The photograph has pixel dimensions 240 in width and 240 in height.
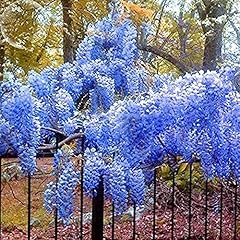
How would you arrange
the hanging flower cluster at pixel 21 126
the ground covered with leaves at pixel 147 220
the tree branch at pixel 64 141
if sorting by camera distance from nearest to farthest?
the hanging flower cluster at pixel 21 126, the tree branch at pixel 64 141, the ground covered with leaves at pixel 147 220

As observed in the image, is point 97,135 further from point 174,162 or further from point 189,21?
point 189,21

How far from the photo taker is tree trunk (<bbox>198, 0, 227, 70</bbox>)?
34.0ft

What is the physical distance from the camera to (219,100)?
111 inches

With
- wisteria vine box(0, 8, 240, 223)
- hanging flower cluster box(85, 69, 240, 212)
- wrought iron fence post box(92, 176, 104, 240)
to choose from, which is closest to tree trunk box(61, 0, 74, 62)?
wisteria vine box(0, 8, 240, 223)

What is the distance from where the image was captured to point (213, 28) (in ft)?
35.9

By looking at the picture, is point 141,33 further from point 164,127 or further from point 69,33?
point 164,127

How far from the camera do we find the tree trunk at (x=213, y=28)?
10.4 meters

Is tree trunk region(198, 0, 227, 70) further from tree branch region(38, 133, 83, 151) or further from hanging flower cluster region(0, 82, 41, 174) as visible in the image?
hanging flower cluster region(0, 82, 41, 174)

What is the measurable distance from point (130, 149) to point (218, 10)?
833 centimetres

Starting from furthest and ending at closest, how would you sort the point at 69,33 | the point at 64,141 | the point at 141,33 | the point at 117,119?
the point at 69,33 < the point at 141,33 < the point at 64,141 < the point at 117,119

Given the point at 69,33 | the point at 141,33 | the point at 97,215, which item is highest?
the point at 69,33

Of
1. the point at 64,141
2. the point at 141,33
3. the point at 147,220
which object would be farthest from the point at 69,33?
the point at 64,141

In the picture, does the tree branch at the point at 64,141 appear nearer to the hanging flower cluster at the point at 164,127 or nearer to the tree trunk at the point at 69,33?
the hanging flower cluster at the point at 164,127

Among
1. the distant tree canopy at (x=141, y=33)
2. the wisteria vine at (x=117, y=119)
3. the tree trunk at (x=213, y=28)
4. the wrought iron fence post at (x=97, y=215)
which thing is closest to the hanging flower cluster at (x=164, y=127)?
the wisteria vine at (x=117, y=119)
